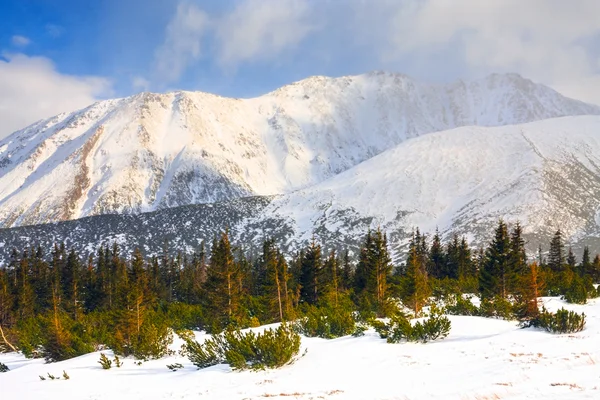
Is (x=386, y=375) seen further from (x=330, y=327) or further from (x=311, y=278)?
(x=311, y=278)

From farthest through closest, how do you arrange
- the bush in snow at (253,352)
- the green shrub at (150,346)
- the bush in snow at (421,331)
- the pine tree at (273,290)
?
the pine tree at (273,290) < the green shrub at (150,346) < the bush in snow at (421,331) < the bush in snow at (253,352)

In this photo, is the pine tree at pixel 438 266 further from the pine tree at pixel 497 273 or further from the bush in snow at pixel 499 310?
the bush in snow at pixel 499 310

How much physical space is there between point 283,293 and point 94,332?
19928mm

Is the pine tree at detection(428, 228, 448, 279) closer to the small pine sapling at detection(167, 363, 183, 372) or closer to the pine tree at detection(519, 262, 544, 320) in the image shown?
the pine tree at detection(519, 262, 544, 320)

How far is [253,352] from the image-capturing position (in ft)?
48.0

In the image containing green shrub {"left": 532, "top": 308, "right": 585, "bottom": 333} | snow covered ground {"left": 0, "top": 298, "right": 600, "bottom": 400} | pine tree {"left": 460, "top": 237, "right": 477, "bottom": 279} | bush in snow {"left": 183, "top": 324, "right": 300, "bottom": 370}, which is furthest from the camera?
pine tree {"left": 460, "top": 237, "right": 477, "bottom": 279}

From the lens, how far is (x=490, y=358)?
12711 mm

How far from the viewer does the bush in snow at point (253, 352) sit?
14.1 meters

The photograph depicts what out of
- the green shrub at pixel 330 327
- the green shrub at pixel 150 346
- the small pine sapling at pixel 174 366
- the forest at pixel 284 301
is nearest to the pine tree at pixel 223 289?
the forest at pixel 284 301

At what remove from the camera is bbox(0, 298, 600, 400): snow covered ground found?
994 centimetres

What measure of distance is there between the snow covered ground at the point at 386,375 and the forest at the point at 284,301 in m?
1.38

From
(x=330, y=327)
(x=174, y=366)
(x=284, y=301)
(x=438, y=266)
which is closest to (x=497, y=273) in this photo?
(x=284, y=301)

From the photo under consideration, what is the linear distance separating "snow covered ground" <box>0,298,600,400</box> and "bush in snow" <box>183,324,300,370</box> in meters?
0.34

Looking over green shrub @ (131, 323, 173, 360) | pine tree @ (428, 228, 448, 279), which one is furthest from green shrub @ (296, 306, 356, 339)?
pine tree @ (428, 228, 448, 279)
